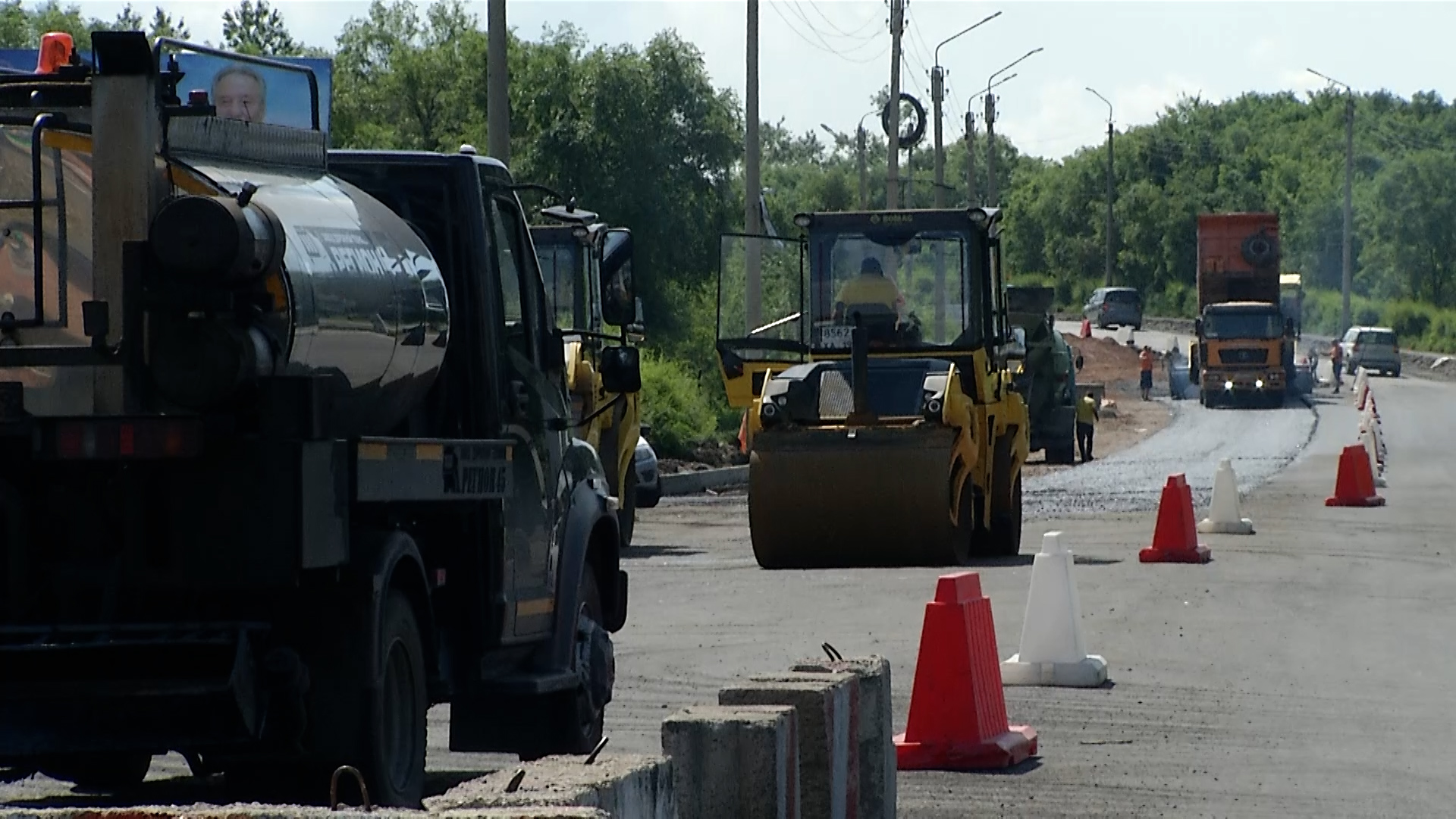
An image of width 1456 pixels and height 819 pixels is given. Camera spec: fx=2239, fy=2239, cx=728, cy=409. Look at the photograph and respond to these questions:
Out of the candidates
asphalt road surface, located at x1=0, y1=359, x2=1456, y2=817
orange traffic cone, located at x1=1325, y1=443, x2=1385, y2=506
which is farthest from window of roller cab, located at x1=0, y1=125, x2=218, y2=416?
orange traffic cone, located at x1=1325, y1=443, x2=1385, y2=506

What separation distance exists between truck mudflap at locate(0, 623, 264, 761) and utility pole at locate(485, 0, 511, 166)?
18255 mm

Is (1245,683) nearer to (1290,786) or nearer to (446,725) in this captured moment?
(1290,786)

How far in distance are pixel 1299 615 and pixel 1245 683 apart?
12.0 feet

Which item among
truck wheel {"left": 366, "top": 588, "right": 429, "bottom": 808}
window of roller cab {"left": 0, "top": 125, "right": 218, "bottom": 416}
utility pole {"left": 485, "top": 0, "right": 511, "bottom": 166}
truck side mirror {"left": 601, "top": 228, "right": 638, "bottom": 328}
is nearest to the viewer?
window of roller cab {"left": 0, "top": 125, "right": 218, "bottom": 416}

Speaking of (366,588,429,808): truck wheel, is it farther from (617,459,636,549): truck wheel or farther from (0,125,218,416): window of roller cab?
(617,459,636,549): truck wheel

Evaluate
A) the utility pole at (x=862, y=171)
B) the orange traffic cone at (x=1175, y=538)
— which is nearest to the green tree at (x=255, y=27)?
the utility pole at (x=862, y=171)

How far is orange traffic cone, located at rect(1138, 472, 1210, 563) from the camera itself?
63.8 ft

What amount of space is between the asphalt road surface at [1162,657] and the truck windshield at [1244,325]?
29.6 m

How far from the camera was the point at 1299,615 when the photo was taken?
15617 mm

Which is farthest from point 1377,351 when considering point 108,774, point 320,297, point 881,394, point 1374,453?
point 320,297

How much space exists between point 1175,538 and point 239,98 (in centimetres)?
1272

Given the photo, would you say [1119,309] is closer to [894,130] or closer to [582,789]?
[894,130]

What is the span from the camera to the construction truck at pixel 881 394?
18234 millimetres

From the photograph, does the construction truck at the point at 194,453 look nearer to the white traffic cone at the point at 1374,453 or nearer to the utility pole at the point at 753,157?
the utility pole at the point at 753,157
